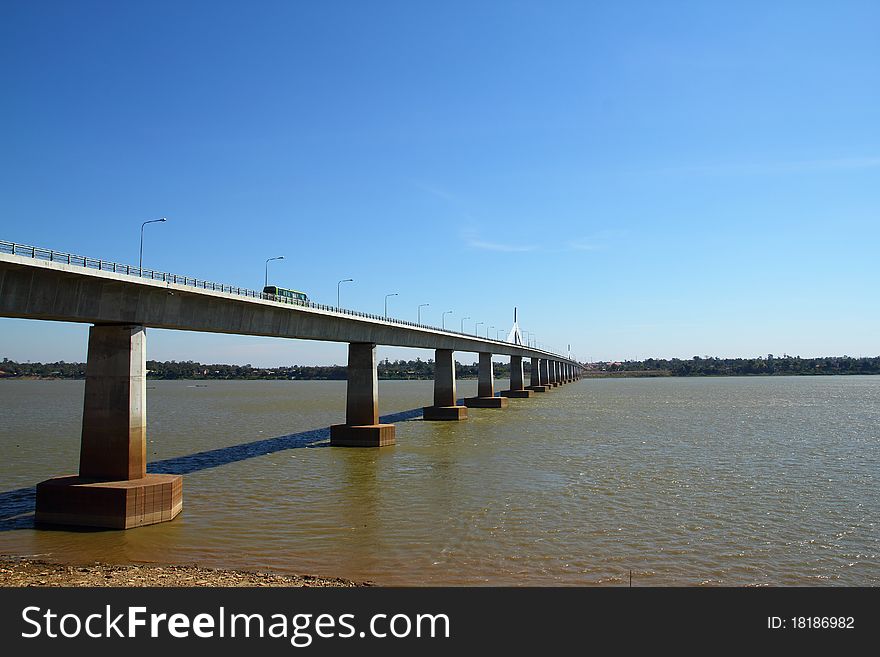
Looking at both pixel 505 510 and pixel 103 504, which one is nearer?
pixel 103 504

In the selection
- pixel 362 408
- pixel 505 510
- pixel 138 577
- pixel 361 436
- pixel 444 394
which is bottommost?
pixel 505 510

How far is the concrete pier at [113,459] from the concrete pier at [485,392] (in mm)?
68984

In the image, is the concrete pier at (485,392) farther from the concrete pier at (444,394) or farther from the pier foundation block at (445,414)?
the pier foundation block at (445,414)

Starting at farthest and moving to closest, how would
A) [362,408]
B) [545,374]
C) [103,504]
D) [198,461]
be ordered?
[545,374]
[362,408]
[198,461]
[103,504]

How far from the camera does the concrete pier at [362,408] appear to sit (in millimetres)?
47344

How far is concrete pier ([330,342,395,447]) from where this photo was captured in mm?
47344

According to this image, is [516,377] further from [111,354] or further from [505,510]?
[111,354]

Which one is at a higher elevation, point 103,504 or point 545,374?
point 545,374

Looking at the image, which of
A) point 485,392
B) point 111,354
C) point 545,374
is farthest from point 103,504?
point 545,374

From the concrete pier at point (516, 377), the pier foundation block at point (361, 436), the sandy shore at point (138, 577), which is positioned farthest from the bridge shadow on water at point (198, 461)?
the concrete pier at point (516, 377)

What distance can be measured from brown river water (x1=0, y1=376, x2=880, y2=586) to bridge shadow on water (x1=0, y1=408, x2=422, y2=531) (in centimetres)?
16

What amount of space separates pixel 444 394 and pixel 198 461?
39273 mm

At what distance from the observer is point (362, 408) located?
163 ft
